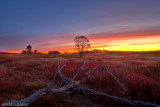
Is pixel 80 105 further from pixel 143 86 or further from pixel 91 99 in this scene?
pixel 143 86

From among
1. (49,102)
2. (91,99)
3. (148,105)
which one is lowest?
(91,99)

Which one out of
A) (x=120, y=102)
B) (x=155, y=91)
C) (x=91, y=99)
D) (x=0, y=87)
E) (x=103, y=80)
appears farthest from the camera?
(x=103, y=80)

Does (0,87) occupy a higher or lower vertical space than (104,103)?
higher

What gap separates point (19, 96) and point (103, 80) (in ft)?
14.1

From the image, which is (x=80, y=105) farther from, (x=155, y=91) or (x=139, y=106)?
(x=155, y=91)

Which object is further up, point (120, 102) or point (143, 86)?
point (143, 86)

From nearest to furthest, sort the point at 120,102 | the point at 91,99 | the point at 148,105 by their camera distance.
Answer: the point at 148,105 → the point at 120,102 → the point at 91,99

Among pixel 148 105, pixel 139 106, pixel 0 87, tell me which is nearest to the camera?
pixel 148 105

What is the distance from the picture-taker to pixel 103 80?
5.45m

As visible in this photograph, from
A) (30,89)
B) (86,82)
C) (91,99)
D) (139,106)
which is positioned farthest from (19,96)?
(139,106)

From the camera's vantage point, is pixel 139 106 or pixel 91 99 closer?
pixel 139 106

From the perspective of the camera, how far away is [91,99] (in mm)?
3820

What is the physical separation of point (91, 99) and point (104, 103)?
630mm

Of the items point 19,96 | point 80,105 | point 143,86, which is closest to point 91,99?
point 80,105
